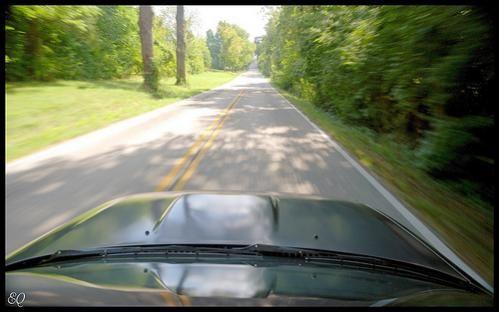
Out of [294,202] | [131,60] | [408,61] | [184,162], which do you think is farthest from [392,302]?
[131,60]

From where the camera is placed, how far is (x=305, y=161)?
27.7 feet

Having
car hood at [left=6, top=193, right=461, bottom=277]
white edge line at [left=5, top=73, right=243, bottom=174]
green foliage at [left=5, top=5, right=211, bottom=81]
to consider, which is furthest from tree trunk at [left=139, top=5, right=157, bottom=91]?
car hood at [left=6, top=193, right=461, bottom=277]

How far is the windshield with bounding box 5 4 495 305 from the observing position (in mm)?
2551

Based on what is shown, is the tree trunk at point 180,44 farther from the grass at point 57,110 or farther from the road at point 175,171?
the road at point 175,171

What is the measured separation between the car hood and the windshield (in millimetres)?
13

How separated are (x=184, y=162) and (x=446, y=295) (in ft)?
21.5

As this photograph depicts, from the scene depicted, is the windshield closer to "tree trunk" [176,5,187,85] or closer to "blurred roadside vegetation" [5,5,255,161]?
"blurred roadside vegetation" [5,5,255,161]

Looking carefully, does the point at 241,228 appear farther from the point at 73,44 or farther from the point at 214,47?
the point at 214,47

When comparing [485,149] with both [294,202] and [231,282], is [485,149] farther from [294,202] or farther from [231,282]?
[231,282]

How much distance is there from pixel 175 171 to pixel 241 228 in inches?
199

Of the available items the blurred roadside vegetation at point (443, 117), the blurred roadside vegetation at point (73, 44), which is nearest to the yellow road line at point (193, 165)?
the blurred roadside vegetation at point (443, 117)

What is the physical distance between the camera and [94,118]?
14.6m

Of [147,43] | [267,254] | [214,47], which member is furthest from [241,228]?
[214,47]

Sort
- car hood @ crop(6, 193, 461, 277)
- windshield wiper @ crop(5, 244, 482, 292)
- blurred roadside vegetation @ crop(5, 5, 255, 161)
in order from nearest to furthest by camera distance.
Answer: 1. windshield wiper @ crop(5, 244, 482, 292)
2. car hood @ crop(6, 193, 461, 277)
3. blurred roadside vegetation @ crop(5, 5, 255, 161)
